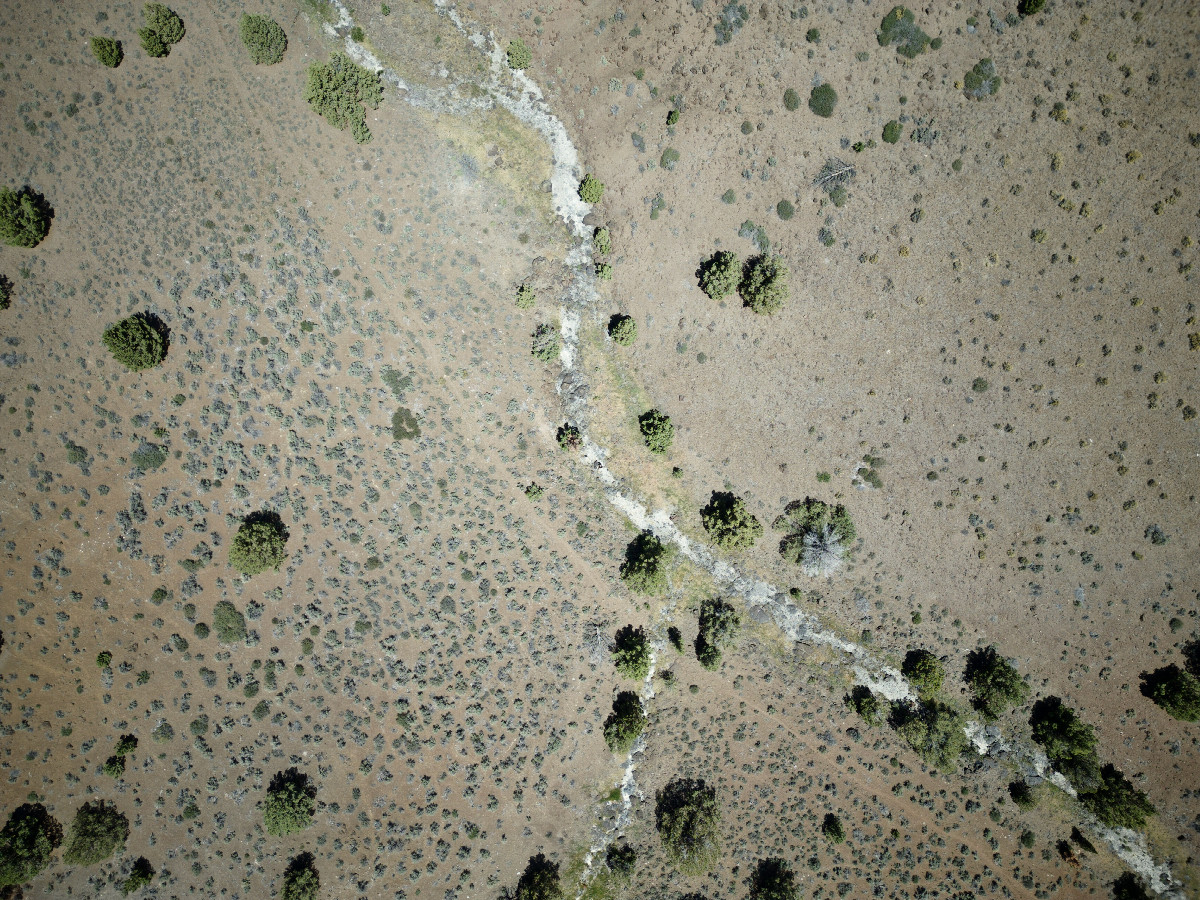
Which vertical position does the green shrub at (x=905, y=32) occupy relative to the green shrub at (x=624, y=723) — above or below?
above

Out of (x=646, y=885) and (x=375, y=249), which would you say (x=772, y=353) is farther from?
(x=646, y=885)

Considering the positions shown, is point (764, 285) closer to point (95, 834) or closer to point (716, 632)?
point (716, 632)

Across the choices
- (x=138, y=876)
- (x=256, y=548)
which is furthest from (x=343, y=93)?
(x=138, y=876)

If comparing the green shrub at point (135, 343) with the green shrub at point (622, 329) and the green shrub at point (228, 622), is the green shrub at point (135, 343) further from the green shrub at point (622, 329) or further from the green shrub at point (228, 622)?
the green shrub at point (622, 329)

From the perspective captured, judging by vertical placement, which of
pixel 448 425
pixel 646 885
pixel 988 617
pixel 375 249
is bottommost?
pixel 646 885

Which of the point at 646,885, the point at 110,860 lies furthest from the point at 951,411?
the point at 110,860

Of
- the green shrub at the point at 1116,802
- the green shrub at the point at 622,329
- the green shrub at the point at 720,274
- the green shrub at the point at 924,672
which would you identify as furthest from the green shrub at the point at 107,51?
the green shrub at the point at 1116,802
